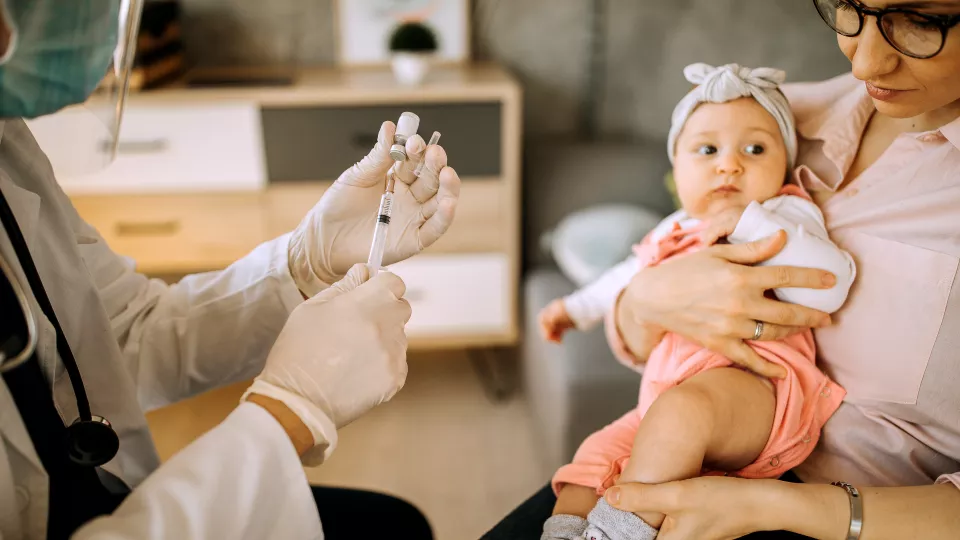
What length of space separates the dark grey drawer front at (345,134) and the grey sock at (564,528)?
4.36 ft

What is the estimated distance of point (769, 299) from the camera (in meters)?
0.94

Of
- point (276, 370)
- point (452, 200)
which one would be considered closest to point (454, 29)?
point (452, 200)

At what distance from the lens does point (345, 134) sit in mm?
2090

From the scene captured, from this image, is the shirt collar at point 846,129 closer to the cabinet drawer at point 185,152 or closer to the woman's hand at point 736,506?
the woman's hand at point 736,506

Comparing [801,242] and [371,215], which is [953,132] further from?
[371,215]

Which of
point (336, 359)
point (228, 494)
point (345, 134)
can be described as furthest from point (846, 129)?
point (345, 134)

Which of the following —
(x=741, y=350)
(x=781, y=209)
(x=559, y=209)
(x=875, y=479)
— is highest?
(x=781, y=209)

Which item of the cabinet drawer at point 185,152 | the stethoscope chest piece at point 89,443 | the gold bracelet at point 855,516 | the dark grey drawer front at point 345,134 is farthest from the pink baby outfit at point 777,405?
the cabinet drawer at point 185,152

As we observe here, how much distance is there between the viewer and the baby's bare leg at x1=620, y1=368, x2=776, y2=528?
0.85m

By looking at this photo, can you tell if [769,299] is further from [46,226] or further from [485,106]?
[485,106]

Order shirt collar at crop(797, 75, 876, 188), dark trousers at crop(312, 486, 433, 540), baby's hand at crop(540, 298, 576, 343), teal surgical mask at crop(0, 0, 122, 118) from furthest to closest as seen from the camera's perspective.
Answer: baby's hand at crop(540, 298, 576, 343)
dark trousers at crop(312, 486, 433, 540)
shirt collar at crop(797, 75, 876, 188)
teal surgical mask at crop(0, 0, 122, 118)

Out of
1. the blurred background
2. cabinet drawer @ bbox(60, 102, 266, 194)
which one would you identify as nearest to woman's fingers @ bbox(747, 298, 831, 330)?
the blurred background

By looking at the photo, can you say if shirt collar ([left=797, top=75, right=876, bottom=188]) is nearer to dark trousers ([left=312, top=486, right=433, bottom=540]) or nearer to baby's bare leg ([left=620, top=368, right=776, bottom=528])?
baby's bare leg ([left=620, top=368, right=776, bottom=528])

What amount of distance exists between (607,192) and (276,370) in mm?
1687
